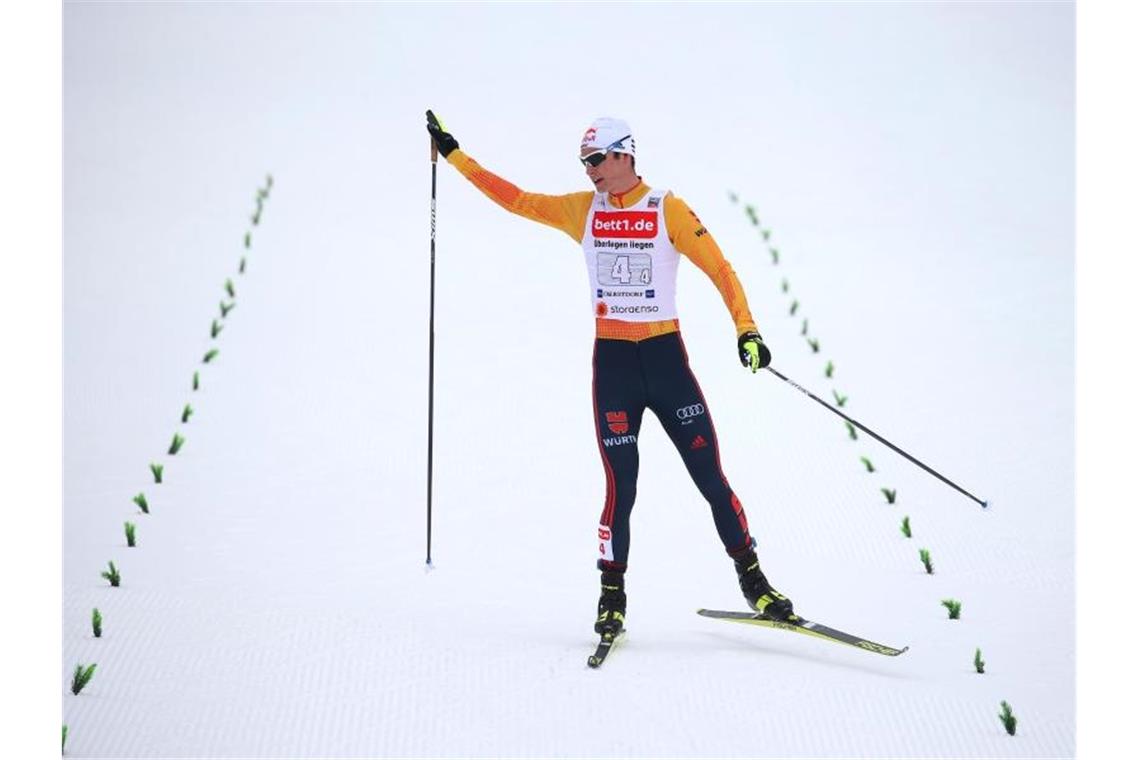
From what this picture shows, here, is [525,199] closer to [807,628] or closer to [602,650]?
[602,650]

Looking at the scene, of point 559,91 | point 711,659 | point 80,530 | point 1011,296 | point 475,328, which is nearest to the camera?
point 711,659

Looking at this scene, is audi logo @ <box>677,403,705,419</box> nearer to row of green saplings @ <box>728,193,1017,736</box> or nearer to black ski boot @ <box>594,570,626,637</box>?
black ski boot @ <box>594,570,626,637</box>

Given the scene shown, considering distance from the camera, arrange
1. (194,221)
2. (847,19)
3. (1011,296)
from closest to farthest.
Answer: (1011,296), (194,221), (847,19)

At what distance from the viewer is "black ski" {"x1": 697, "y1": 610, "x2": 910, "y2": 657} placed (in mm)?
5324

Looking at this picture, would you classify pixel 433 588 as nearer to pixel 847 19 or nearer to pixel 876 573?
pixel 876 573

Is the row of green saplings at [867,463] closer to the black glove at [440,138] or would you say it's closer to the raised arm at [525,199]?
the raised arm at [525,199]

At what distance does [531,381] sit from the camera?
7.89m

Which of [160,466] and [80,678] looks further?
[160,466]

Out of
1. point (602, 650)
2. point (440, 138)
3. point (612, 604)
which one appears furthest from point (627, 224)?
point (602, 650)

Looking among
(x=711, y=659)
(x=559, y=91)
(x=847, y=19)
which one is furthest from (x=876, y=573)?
(x=847, y=19)

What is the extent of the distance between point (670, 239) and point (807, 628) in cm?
135

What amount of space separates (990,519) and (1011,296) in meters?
2.79

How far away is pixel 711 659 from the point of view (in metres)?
5.32

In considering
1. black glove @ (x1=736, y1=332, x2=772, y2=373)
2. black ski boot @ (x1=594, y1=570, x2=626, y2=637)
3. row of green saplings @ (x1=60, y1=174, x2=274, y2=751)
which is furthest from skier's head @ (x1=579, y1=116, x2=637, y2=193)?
row of green saplings @ (x1=60, y1=174, x2=274, y2=751)
